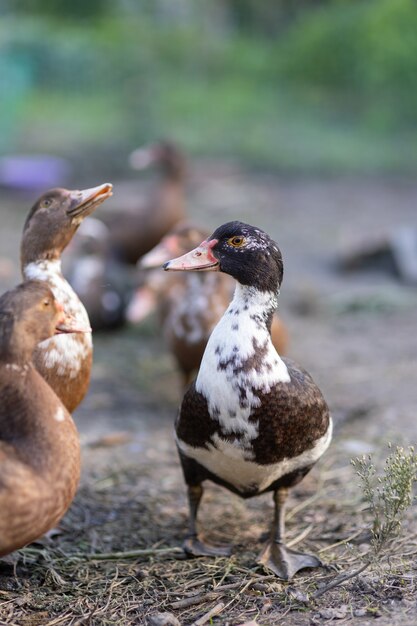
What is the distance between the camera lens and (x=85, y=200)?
3.86m

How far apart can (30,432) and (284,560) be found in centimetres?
118

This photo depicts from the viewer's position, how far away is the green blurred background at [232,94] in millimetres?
11695

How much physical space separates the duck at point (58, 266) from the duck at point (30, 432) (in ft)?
2.09

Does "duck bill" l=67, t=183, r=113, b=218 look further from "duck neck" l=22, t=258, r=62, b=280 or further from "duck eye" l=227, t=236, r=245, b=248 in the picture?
"duck eye" l=227, t=236, r=245, b=248

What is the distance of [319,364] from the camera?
20.3 feet

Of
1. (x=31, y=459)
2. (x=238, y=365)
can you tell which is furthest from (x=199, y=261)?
(x=31, y=459)

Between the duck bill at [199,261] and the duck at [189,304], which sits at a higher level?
the duck bill at [199,261]

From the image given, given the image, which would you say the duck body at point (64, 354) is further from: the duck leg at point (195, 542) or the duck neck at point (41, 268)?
the duck leg at point (195, 542)

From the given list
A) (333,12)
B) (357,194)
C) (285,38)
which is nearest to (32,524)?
(357,194)

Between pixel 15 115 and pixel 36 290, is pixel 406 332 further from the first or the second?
pixel 15 115

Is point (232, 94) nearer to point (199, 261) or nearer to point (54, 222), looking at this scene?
point (54, 222)

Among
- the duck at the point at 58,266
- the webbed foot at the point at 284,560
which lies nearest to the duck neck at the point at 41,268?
the duck at the point at 58,266

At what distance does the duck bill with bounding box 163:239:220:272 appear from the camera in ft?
11.4

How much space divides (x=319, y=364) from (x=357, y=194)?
5045 mm
